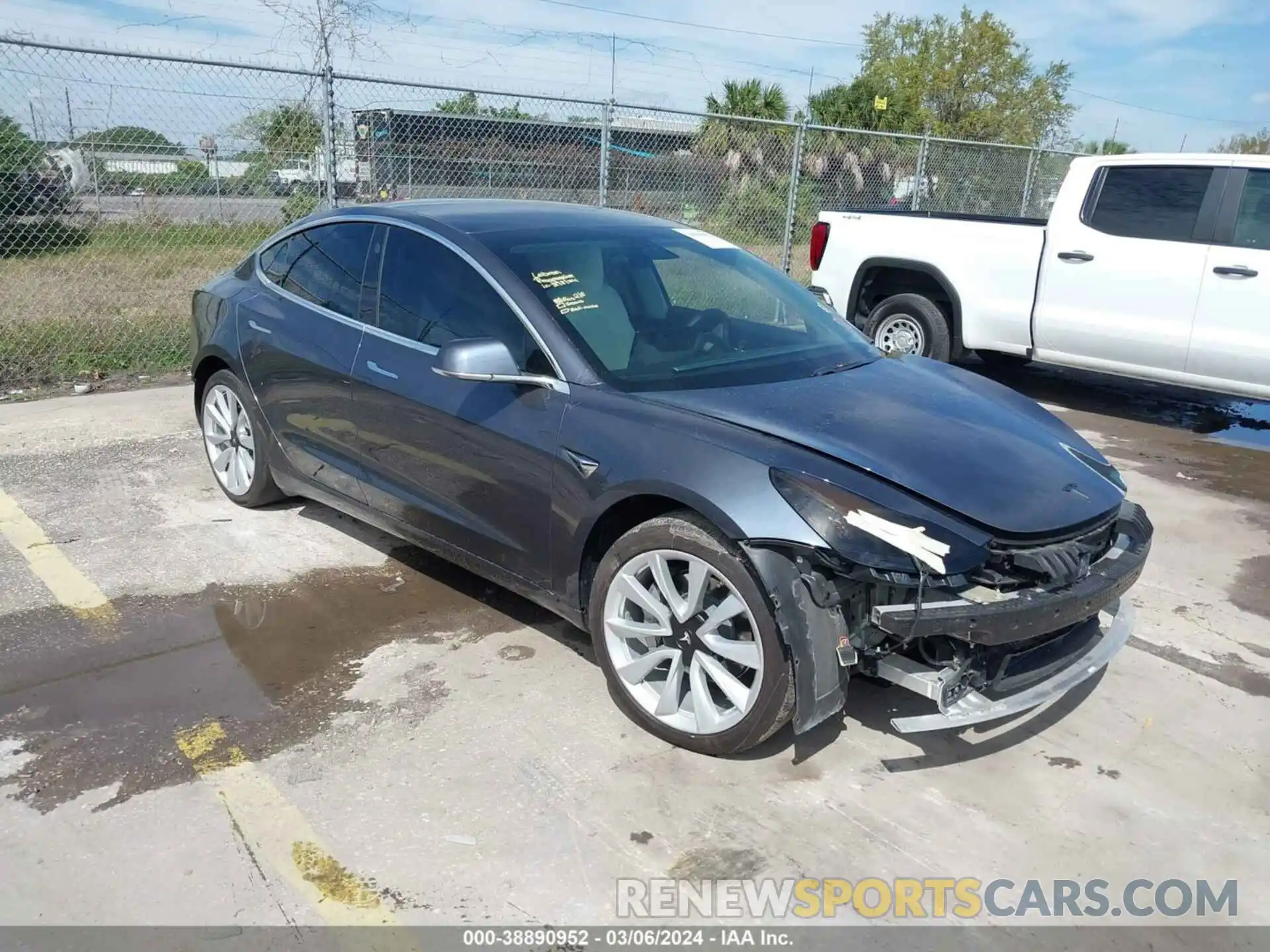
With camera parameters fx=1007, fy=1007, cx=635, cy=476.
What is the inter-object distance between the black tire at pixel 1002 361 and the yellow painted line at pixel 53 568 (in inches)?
308

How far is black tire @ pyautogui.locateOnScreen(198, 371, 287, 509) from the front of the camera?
191 inches

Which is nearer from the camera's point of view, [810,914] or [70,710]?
A: [810,914]

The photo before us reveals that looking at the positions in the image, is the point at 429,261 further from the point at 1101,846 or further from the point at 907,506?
the point at 1101,846

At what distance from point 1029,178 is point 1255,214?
9137 millimetres

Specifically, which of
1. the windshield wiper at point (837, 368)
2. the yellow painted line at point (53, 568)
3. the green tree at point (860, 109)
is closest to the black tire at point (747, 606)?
the windshield wiper at point (837, 368)

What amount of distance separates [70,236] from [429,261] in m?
5.89

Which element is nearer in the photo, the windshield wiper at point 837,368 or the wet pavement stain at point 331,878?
A: the wet pavement stain at point 331,878

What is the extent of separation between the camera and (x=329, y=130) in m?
8.05

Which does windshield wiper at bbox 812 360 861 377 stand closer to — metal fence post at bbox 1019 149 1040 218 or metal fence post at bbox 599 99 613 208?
metal fence post at bbox 599 99 613 208

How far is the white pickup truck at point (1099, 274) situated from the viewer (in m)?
6.86

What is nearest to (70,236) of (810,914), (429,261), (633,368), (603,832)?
(429,261)

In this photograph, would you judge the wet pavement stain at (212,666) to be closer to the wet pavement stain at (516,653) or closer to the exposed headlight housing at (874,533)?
the wet pavement stain at (516,653)

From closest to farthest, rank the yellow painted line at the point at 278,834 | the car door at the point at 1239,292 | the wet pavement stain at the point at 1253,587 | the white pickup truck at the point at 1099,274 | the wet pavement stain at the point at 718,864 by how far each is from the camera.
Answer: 1. the yellow painted line at the point at 278,834
2. the wet pavement stain at the point at 718,864
3. the wet pavement stain at the point at 1253,587
4. the car door at the point at 1239,292
5. the white pickup truck at the point at 1099,274

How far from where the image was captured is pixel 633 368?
3.54 metres
